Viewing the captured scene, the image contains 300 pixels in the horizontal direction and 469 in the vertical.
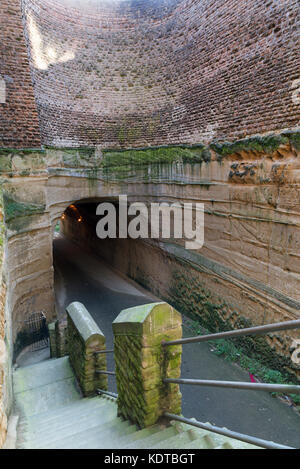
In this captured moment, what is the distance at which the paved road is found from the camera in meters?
5.72

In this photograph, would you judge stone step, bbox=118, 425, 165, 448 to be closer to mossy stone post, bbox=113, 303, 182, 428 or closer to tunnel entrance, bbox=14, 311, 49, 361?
mossy stone post, bbox=113, 303, 182, 428

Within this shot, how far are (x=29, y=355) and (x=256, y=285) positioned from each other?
249 inches

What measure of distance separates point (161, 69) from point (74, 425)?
11810 mm

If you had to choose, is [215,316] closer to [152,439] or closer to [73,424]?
[73,424]

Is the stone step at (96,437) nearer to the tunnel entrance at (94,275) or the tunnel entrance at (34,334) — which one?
the tunnel entrance at (94,275)

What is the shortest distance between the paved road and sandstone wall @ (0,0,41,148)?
19.9ft

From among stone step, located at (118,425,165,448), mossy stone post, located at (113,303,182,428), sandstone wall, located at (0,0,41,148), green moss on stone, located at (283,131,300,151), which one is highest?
sandstone wall, located at (0,0,41,148)

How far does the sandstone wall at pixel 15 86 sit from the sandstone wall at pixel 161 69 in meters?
0.91

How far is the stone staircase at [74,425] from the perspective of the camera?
269cm

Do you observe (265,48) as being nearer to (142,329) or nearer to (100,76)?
(100,76)

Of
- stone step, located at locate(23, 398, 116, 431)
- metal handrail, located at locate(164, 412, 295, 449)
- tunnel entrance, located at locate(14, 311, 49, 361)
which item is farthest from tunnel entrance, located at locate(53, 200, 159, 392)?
metal handrail, located at locate(164, 412, 295, 449)

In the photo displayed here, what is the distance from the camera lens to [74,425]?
371cm

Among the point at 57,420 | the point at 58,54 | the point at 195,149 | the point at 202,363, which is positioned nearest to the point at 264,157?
the point at 195,149

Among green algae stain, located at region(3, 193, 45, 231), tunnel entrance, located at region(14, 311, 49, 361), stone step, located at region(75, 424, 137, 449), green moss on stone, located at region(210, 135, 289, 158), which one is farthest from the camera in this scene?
tunnel entrance, located at region(14, 311, 49, 361)
